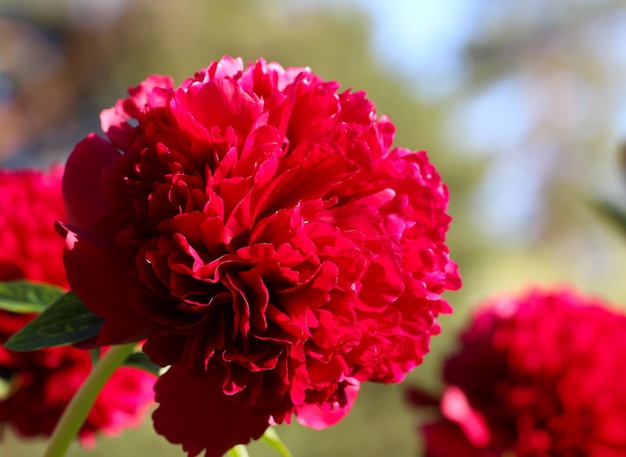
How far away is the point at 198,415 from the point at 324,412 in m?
0.08

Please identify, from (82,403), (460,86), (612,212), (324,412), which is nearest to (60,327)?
(82,403)

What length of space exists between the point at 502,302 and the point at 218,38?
7906mm

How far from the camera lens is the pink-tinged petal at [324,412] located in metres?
0.46

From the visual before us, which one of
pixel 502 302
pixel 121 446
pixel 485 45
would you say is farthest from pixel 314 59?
pixel 502 302

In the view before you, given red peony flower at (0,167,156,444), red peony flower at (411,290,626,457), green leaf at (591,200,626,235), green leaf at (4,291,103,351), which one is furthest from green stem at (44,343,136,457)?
green leaf at (591,200,626,235)

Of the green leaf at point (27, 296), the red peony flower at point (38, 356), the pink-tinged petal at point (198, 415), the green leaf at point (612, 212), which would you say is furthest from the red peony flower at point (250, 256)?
the green leaf at point (612, 212)

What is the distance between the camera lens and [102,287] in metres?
0.41

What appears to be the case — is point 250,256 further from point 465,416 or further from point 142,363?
point 465,416

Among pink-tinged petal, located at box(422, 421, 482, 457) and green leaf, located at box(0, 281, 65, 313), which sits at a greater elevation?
green leaf, located at box(0, 281, 65, 313)

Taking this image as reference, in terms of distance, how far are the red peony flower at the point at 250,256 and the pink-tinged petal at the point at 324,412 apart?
0.07 ft

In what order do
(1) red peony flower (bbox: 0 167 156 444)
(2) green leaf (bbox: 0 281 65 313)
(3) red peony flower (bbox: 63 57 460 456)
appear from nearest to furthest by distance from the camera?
(3) red peony flower (bbox: 63 57 460 456) → (2) green leaf (bbox: 0 281 65 313) → (1) red peony flower (bbox: 0 167 156 444)

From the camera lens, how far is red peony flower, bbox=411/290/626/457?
878 millimetres

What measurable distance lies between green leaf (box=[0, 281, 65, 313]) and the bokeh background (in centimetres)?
642

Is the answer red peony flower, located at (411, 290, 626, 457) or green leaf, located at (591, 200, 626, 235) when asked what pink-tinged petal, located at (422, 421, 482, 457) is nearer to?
red peony flower, located at (411, 290, 626, 457)
